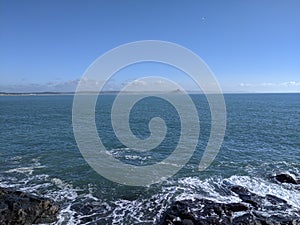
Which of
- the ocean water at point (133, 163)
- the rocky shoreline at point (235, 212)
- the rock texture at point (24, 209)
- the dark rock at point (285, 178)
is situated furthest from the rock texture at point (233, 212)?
the rock texture at point (24, 209)

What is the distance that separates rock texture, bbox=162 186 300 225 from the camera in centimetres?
1731

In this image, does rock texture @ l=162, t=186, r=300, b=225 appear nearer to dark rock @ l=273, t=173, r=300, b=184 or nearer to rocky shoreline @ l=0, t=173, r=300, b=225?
rocky shoreline @ l=0, t=173, r=300, b=225

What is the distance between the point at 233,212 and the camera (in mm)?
18859

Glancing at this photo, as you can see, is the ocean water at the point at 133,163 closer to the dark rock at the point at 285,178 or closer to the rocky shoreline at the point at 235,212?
the dark rock at the point at 285,178

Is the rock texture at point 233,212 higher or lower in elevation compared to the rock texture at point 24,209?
lower

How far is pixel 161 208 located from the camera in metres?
20.0

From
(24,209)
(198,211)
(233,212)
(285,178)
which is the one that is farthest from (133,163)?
(285,178)

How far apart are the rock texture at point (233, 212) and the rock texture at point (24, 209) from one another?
793cm

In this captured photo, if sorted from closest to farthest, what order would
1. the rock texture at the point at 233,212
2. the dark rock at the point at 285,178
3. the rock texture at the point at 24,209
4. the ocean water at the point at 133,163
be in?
the rock texture at the point at 24,209 < the rock texture at the point at 233,212 < the ocean water at the point at 133,163 < the dark rock at the point at 285,178

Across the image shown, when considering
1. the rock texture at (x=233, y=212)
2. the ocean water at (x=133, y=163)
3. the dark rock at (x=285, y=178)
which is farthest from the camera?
the dark rock at (x=285, y=178)

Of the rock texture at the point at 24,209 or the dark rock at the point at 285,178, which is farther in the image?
the dark rock at the point at 285,178

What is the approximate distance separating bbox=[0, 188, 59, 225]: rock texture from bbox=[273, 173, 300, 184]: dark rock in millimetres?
19786

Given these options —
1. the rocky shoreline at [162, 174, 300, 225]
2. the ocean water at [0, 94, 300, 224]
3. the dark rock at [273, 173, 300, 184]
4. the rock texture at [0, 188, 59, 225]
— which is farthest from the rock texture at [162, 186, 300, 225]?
the rock texture at [0, 188, 59, 225]

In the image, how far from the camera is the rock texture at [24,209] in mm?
17188
